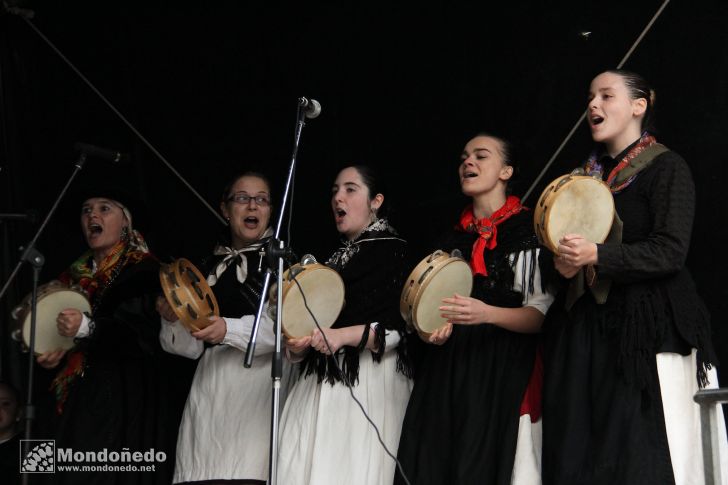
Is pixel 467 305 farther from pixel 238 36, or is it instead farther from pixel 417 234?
pixel 238 36

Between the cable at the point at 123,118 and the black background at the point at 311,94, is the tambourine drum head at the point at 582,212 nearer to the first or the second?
the black background at the point at 311,94

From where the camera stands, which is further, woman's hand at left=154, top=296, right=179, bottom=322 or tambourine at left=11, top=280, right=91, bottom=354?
tambourine at left=11, top=280, right=91, bottom=354

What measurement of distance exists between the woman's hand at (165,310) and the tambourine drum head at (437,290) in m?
1.06

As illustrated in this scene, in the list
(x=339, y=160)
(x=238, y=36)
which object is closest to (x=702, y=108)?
(x=339, y=160)

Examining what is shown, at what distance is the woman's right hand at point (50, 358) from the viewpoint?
411 centimetres

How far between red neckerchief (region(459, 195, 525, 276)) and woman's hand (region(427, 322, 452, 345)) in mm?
237

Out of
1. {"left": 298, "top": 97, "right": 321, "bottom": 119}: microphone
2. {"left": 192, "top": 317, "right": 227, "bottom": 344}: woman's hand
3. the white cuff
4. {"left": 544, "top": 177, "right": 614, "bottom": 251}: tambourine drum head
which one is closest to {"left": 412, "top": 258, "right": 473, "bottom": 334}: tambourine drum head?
{"left": 544, "top": 177, "right": 614, "bottom": 251}: tambourine drum head

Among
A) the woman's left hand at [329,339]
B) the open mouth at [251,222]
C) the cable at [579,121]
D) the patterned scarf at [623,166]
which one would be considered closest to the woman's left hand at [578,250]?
the patterned scarf at [623,166]

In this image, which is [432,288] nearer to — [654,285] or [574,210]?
[574,210]

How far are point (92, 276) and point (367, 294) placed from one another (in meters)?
1.39

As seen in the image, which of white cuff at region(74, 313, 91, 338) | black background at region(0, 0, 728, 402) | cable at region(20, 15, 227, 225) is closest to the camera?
black background at region(0, 0, 728, 402)

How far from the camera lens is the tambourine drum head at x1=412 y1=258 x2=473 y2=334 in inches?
126

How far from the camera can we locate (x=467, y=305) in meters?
3.14

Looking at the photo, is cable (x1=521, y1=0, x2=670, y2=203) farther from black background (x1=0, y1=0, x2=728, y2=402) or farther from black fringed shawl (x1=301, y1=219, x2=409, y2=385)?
black fringed shawl (x1=301, y1=219, x2=409, y2=385)
